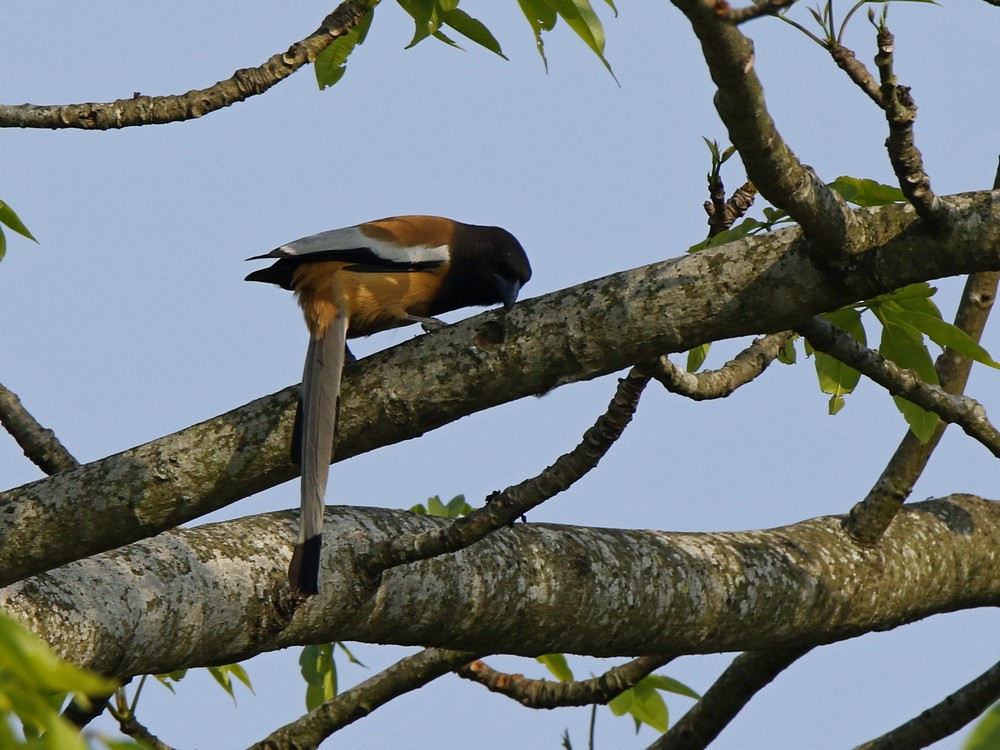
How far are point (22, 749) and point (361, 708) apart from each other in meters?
3.03

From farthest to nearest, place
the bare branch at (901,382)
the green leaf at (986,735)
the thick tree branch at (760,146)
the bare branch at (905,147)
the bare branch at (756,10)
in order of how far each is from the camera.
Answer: the bare branch at (901,382) < the bare branch at (905,147) < the thick tree branch at (760,146) < the bare branch at (756,10) < the green leaf at (986,735)

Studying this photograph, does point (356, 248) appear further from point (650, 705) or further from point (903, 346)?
point (903, 346)

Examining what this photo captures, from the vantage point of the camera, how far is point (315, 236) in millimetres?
4453

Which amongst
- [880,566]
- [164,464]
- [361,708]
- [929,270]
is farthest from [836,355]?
[361,708]

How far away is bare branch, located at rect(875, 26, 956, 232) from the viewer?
2109 millimetres

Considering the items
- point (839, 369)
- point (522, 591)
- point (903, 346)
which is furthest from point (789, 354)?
point (522, 591)

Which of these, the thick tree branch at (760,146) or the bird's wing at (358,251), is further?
the bird's wing at (358,251)

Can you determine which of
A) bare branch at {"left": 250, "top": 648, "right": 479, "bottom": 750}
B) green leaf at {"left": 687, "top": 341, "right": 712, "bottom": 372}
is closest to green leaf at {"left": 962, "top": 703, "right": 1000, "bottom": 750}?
green leaf at {"left": 687, "top": 341, "right": 712, "bottom": 372}

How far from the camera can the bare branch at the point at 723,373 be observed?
9.38 feet

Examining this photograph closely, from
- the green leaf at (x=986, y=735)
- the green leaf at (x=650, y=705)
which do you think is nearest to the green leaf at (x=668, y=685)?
the green leaf at (x=650, y=705)

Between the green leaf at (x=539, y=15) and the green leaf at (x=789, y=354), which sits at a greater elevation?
the green leaf at (x=539, y=15)

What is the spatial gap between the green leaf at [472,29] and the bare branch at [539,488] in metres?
0.83

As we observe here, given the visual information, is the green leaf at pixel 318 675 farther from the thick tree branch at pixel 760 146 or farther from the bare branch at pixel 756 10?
the bare branch at pixel 756 10

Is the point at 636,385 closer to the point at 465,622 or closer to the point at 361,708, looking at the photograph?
the point at 465,622
